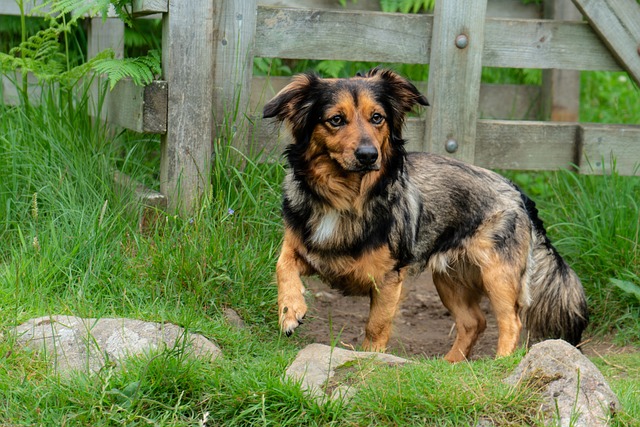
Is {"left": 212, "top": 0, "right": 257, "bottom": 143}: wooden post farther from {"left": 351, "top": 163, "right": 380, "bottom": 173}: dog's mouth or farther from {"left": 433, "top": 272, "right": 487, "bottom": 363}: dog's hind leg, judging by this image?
{"left": 433, "top": 272, "right": 487, "bottom": 363}: dog's hind leg

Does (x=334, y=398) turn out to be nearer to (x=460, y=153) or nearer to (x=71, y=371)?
(x=71, y=371)

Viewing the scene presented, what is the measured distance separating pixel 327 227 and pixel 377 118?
0.63 meters

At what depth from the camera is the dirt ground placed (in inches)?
206

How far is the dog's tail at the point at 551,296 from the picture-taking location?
4.92 metres

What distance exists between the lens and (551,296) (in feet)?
16.2

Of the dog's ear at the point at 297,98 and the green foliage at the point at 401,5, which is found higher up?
the green foliage at the point at 401,5

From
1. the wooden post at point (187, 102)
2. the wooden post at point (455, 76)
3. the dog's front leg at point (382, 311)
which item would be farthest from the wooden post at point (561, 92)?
the wooden post at point (187, 102)

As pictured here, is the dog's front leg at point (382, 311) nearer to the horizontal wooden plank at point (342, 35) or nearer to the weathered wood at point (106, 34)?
the horizontal wooden plank at point (342, 35)

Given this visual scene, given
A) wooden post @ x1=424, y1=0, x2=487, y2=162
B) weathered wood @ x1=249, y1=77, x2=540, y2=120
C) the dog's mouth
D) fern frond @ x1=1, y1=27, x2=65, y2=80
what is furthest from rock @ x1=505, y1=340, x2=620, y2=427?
weathered wood @ x1=249, y1=77, x2=540, y2=120

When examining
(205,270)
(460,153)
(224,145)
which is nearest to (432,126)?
(460,153)

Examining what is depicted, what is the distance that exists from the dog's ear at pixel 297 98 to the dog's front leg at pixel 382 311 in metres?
1.00

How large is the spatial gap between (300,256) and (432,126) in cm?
149

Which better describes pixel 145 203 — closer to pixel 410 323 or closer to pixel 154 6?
pixel 154 6

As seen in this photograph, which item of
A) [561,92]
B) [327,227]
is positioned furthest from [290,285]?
[561,92]
